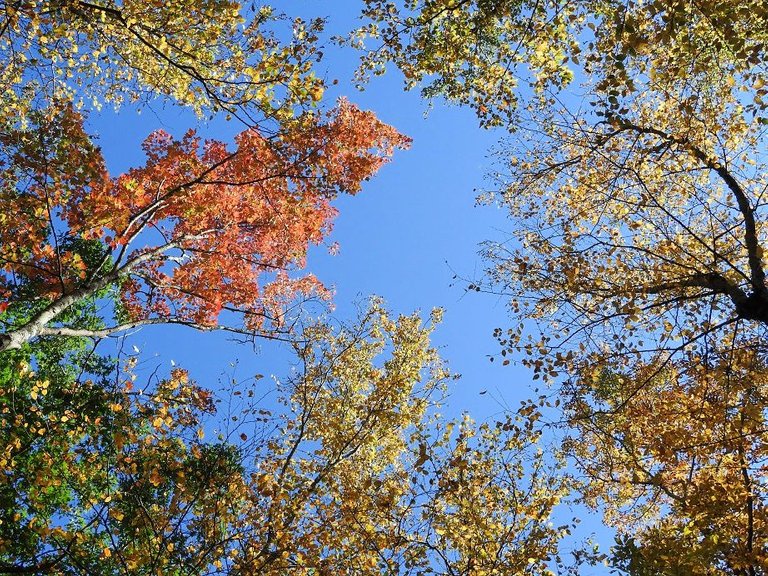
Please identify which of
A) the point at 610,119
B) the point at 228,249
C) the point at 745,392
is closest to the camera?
the point at 610,119

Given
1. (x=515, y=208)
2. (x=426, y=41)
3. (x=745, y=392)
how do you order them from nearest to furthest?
(x=745, y=392)
(x=426, y=41)
(x=515, y=208)

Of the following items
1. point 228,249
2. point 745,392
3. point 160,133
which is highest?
point 160,133

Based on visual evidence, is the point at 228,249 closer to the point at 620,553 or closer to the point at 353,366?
the point at 353,366

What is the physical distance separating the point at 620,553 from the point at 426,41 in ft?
25.8

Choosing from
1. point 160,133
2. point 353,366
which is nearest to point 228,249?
point 160,133

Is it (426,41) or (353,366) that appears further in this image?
(353,366)

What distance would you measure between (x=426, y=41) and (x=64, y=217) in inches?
319

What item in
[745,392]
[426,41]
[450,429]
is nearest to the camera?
[745,392]

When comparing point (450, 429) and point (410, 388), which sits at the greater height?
point (410, 388)

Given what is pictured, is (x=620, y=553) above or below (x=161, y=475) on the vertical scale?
below

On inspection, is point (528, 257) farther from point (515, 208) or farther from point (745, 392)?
point (745, 392)

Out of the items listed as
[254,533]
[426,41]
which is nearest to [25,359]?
[254,533]

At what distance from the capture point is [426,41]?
25.4ft

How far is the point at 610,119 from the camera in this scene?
6.50 metres
